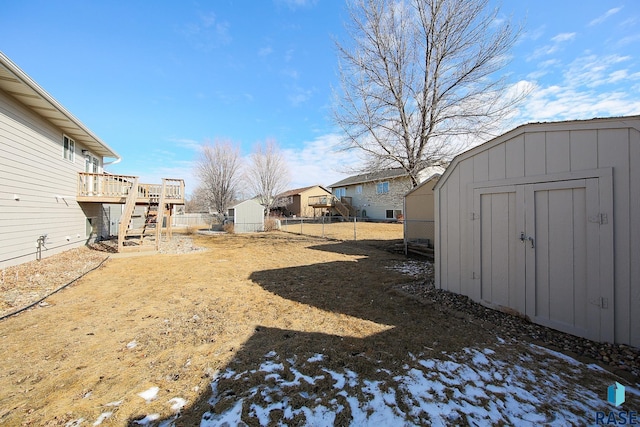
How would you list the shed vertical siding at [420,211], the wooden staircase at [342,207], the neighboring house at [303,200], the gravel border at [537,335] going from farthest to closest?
the neighboring house at [303,200], the wooden staircase at [342,207], the shed vertical siding at [420,211], the gravel border at [537,335]

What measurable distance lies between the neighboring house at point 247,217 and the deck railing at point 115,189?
25.6 ft

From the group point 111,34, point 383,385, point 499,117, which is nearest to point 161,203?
point 111,34

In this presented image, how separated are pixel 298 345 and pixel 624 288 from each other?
366cm

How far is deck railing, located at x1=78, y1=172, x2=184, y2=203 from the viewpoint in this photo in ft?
34.4

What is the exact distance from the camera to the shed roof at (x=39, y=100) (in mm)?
5699

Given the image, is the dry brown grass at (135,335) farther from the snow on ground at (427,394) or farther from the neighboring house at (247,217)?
the neighboring house at (247,217)

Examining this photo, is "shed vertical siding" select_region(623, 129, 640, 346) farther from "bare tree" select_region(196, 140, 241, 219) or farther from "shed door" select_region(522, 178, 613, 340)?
"bare tree" select_region(196, 140, 241, 219)

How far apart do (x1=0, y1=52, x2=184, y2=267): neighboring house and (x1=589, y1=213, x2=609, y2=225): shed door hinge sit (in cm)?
1033

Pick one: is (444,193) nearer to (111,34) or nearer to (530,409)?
(530,409)

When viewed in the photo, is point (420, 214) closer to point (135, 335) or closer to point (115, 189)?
point (135, 335)

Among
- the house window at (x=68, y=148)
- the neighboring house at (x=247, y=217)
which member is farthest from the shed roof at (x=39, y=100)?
the neighboring house at (x=247, y=217)

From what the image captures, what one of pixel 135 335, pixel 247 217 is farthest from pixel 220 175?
pixel 135 335

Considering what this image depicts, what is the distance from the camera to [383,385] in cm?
233

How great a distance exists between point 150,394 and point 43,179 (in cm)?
954
